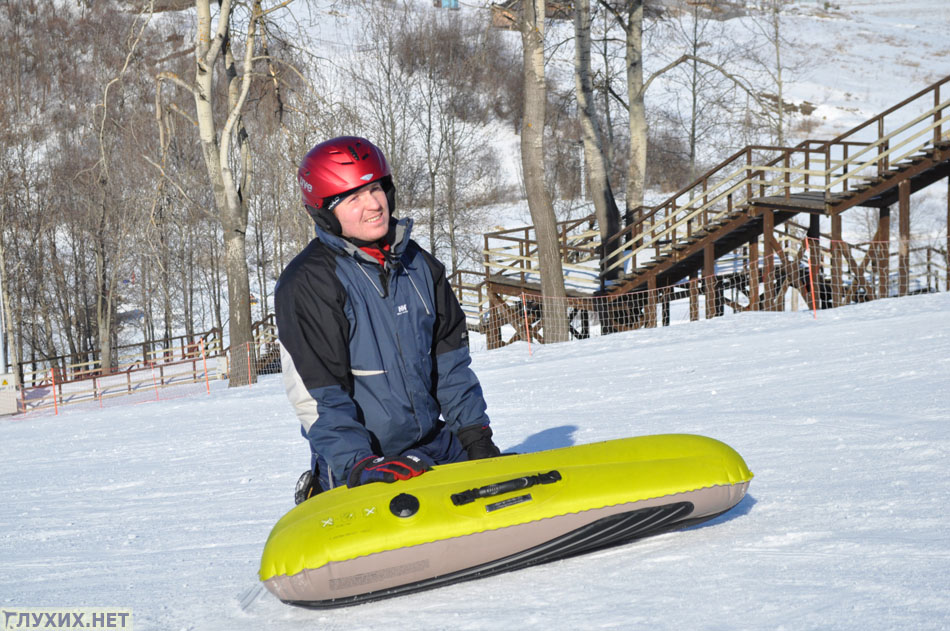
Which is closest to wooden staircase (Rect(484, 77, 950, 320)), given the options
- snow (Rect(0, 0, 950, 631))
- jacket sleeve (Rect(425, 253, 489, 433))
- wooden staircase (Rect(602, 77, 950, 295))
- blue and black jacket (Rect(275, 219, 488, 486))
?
wooden staircase (Rect(602, 77, 950, 295))

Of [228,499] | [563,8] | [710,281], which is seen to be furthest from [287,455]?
[563,8]

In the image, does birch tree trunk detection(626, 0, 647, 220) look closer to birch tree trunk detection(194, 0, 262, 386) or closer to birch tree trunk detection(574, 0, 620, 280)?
birch tree trunk detection(574, 0, 620, 280)

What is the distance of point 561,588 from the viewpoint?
9.36 feet

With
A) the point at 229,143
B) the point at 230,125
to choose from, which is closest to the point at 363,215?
the point at 230,125

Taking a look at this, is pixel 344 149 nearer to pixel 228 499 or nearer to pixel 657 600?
pixel 657 600

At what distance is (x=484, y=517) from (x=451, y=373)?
77 cm

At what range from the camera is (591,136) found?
17359 mm

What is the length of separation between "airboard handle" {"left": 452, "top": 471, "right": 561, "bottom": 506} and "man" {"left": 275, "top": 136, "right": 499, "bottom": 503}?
0.21m

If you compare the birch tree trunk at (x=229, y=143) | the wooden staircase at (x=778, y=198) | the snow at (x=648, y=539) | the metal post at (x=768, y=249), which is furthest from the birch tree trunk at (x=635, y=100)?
the birch tree trunk at (x=229, y=143)

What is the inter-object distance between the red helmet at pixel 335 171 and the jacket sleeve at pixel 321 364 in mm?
319

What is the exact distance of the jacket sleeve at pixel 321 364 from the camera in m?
3.15

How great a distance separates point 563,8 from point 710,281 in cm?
665

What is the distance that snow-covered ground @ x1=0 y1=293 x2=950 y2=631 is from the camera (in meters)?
2.62

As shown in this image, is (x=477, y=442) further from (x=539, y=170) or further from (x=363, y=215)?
(x=539, y=170)
